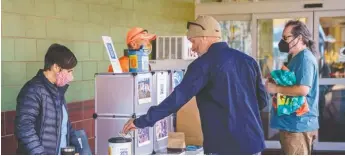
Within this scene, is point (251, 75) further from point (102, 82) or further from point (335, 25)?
point (335, 25)

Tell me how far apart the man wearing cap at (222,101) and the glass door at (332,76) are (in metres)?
4.50

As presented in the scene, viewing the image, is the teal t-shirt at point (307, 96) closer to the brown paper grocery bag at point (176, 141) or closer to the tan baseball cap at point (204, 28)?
the brown paper grocery bag at point (176, 141)

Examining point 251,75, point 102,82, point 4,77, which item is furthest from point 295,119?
point 4,77

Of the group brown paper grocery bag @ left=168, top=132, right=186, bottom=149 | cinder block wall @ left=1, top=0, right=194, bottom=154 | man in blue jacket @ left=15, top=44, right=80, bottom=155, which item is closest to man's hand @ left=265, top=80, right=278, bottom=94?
brown paper grocery bag @ left=168, top=132, right=186, bottom=149

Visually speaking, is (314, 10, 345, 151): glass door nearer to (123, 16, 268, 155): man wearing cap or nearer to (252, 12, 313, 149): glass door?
(252, 12, 313, 149): glass door

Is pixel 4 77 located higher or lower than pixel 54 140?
higher

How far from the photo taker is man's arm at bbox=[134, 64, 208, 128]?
2.83 m

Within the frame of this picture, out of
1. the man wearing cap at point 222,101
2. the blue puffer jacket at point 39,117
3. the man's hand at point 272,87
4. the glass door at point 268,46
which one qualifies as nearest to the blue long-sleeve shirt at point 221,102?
the man wearing cap at point 222,101

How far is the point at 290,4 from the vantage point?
23.1 feet

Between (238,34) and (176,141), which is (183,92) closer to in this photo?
(176,141)

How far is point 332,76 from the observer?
7.14m

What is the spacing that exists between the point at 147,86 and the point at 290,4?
14.0 feet

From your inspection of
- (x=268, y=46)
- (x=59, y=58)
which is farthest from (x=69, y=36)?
(x=268, y=46)

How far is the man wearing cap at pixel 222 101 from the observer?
2848mm
